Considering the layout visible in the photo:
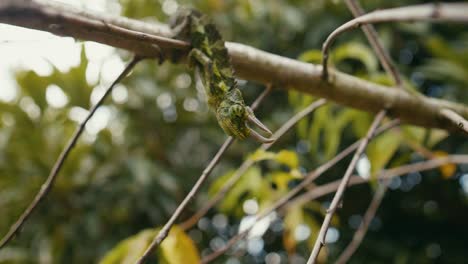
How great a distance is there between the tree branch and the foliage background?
676mm

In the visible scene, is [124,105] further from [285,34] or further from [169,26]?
[169,26]

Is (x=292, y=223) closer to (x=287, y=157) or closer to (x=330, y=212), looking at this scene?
(x=287, y=157)

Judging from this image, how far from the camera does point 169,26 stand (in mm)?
754

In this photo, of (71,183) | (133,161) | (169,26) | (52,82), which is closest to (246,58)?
(169,26)

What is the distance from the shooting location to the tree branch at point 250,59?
1.59 ft

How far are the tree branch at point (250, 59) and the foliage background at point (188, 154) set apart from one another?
68cm

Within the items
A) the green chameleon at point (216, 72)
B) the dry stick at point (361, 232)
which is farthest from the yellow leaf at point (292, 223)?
the green chameleon at point (216, 72)

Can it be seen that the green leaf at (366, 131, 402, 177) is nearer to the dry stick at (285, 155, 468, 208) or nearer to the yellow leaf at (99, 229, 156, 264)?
the dry stick at (285, 155, 468, 208)

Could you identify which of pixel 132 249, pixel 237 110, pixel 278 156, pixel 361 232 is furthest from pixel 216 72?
pixel 361 232

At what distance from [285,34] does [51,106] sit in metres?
0.95

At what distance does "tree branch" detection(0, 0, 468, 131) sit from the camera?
486 millimetres

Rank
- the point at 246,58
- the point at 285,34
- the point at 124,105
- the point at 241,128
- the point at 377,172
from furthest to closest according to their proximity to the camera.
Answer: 1. the point at 285,34
2. the point at 124,105
3. the point at 377,172
4. the point at 246,58
5. the point at 241,128

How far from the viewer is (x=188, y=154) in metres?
1.87

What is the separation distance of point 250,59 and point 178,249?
34 cm
